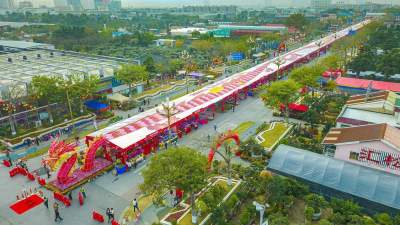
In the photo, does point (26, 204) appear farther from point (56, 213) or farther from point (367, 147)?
point (367, 147)

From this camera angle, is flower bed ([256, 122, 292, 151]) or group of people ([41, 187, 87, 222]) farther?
flower bed ([256, 122, 292, 151])

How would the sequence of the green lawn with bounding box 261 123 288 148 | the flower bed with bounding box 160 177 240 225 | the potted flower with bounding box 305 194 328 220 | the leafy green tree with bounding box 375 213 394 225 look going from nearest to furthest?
the leafy green tree with bounding box 375 213 394 225 < the potted flower with bounding box 305 194 328 220 < the flower bed with bounding box 160 177 240 225 < the green lawn with bounding box 261 123 288 148

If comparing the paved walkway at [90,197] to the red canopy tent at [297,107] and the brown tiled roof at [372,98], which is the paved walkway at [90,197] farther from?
the brown tiled roof at [372,98]

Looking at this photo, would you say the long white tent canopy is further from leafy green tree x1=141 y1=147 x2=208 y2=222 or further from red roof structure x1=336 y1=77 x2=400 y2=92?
red roof structure x1=336 y1=77 x2=400 y2=92

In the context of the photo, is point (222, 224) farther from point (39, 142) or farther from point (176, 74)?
point (176, 74)

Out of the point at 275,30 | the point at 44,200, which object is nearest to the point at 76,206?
the point at 44,200

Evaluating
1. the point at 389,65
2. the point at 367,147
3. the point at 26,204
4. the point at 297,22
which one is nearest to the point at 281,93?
the point at 367,147

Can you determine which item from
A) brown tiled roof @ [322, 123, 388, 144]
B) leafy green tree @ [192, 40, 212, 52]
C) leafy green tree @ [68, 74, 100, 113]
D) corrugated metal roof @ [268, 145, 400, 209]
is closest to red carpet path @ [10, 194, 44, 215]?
leafy green tree @ [68, 74, 100, 113]
